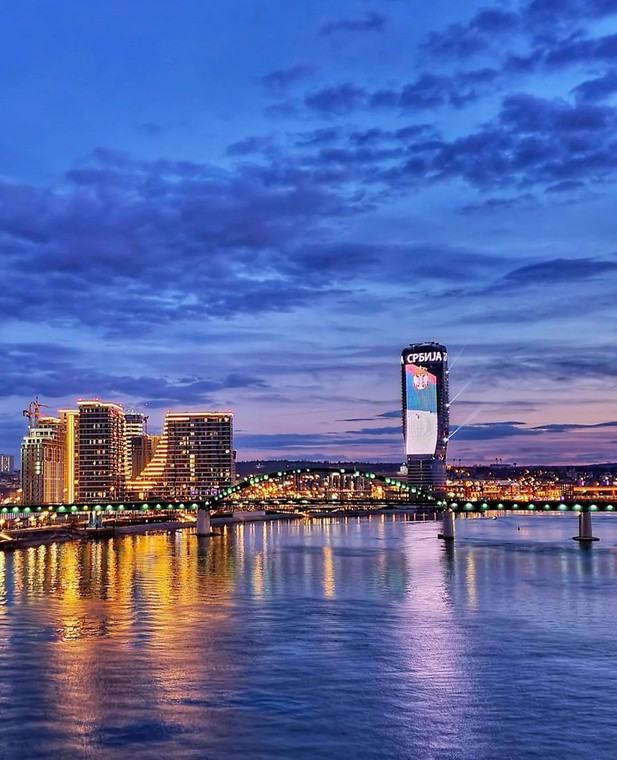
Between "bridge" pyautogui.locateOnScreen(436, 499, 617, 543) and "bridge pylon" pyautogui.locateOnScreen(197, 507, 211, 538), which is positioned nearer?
"bridge" pyautogui.locateOnScreen(436, 499, 617, 543)

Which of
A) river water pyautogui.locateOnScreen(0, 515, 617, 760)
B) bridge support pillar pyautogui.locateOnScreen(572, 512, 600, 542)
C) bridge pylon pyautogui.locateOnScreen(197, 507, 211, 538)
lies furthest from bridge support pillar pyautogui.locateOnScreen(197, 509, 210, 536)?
river water pyautogui.locateOnScreen(0, 515, 617, 760)

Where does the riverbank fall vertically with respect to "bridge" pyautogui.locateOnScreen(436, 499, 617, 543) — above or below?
below

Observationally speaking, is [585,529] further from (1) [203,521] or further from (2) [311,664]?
(2) [311,664]

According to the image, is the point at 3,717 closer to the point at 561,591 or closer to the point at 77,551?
the point at 561,591

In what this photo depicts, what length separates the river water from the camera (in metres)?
29.3

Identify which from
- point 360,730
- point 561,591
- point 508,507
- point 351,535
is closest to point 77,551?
point 351,535

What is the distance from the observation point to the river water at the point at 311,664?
29.3m

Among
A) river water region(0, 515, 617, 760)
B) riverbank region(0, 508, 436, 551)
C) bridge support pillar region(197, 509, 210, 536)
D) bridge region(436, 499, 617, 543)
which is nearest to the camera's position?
river water region(0, 515, 617, 760)

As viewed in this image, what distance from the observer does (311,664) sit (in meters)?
40.1

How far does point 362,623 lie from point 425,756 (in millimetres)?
23536

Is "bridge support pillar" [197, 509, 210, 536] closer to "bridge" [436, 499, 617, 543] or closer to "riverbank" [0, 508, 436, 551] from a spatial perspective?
"riverbank" [0, 508, 436, 551]

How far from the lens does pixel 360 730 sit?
30234 millimetres

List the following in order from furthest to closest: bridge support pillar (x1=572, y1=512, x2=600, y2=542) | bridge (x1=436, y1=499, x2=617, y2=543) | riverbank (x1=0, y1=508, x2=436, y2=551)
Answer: riverbank (x1=0, y1=508, x2=436, y2=551) < bridge (x1=436, y1=499, x2=617, y2=543) < bridge support pillar (x1=572, y1=512, x2=600, y2=542)

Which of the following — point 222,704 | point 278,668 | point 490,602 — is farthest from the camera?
point 490,602
